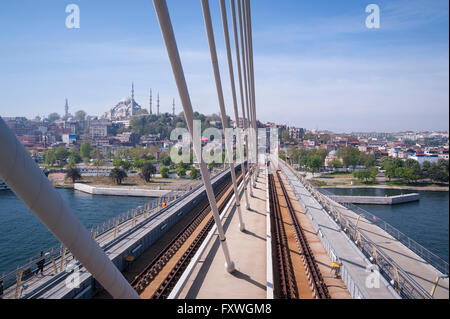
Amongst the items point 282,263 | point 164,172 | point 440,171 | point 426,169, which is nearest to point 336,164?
point 164,172

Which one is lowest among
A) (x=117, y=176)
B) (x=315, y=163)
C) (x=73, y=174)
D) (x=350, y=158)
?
(x=117, y=176)

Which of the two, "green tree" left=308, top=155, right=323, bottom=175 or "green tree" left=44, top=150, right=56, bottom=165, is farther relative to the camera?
"green tree" left=308, top=155, right=323, bottom=175

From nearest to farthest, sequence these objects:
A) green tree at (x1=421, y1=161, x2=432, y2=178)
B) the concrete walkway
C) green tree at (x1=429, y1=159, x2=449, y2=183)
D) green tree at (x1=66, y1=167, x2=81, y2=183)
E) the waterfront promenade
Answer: the concrete walkway → green tree at (x1=429, y1=159, x2=449, y2=183) → green tree at (x1=421, y1=161, x2=432, y2=178) → the waterfront promenade → green tree at (x1=66, y1=167, x2=81, y2=183)

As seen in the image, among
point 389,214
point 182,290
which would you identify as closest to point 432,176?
point 182,290

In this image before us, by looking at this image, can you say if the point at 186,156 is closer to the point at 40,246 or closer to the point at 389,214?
the point at 389,214

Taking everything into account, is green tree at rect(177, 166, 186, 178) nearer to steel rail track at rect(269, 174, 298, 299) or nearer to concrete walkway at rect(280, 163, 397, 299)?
steel rail track at rect(269, 174, 298, 299)

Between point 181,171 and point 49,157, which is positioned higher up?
point 49,157

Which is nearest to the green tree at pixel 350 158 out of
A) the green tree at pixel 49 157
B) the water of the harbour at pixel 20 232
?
the water of the harbour at pixel 20 232

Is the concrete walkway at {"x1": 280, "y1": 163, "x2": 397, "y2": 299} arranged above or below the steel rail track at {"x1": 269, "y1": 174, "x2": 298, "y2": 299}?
above

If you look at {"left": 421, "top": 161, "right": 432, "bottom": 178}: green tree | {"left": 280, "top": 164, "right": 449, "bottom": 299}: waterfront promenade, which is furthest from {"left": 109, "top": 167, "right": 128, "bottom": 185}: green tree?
{"left": 421, "top": 161, "right": 432, "bottom": 178}: green tree

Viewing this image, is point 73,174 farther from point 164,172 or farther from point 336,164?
point 336,164

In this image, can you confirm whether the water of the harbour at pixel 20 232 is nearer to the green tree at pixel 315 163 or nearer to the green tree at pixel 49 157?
the green tree at pixel 49 157
